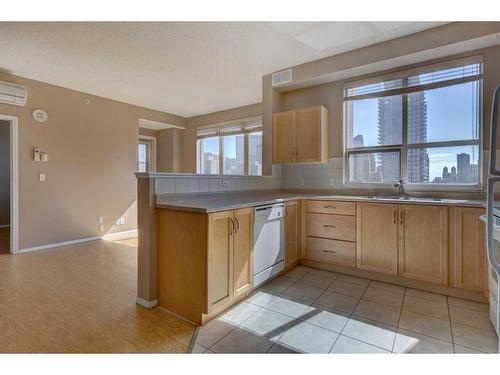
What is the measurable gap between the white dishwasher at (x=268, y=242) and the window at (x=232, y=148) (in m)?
→ 2.61

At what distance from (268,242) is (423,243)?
1542 mm

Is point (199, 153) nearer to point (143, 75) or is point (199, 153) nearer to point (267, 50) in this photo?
point (143, 75)

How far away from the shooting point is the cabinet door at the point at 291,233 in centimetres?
300

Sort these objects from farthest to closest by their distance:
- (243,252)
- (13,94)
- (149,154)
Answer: (149,154) < (13,94) < (243,252)

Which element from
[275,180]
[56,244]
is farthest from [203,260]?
[56,244]

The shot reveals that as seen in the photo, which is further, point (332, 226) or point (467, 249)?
point (332, 226)

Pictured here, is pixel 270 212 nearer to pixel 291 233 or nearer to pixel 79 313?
pixel 291 233

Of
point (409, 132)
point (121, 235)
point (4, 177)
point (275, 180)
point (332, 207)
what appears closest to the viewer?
point (332, 207)

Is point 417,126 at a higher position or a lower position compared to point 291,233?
higher

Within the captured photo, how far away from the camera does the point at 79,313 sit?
2.17 metres

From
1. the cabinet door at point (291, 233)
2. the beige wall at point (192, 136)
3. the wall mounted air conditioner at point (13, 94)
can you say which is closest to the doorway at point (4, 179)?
the wall mounted air conditioner at point (13, 94)

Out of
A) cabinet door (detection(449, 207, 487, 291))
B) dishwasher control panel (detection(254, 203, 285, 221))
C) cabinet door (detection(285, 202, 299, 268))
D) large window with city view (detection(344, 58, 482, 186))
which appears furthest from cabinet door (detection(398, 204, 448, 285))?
dishwasher control panel (detection(254, 203, 285, 221))

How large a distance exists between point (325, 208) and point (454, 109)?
1.84 m

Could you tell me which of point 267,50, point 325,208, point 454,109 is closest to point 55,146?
point 267,50
